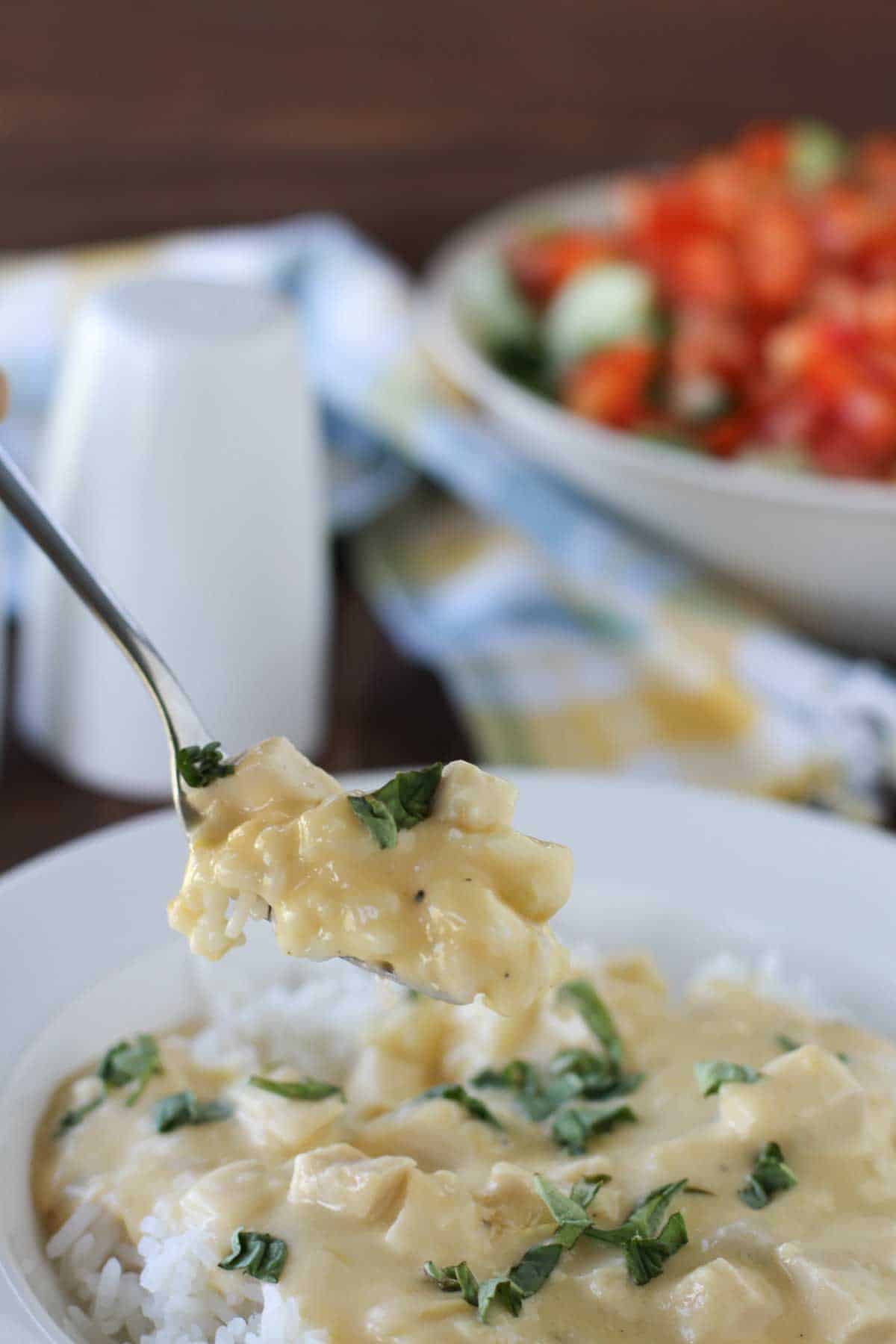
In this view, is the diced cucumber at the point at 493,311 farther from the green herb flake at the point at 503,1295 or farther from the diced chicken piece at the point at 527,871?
the green herb flake at the point at 503,1295

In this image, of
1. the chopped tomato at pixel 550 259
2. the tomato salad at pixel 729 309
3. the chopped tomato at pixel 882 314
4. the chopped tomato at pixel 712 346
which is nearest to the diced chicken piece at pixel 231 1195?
the tomato salad at pixel 729 309

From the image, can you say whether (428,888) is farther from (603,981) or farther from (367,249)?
(367,249)

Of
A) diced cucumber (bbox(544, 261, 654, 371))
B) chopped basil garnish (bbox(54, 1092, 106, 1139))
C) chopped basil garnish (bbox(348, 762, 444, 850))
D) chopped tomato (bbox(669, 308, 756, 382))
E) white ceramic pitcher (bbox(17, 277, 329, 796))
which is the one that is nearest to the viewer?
chopped basil garnish (bbox(348, 762, 444, 850))

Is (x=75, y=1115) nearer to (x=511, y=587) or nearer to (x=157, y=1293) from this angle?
(x=157, y=1293)

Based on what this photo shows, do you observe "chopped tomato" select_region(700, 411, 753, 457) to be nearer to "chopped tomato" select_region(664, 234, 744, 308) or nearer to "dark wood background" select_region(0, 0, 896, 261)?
"chopped tomato" select_region(664, 234, 744, 308)

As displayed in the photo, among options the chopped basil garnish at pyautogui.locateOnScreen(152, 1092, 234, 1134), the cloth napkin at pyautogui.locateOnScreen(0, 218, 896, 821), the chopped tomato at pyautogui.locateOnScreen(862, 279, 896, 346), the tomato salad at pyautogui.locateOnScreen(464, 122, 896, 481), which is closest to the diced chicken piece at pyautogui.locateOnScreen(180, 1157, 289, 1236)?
the chopped basil garnish at pyautogui.locateOnScreen(152, 1092, 234, 1134)
